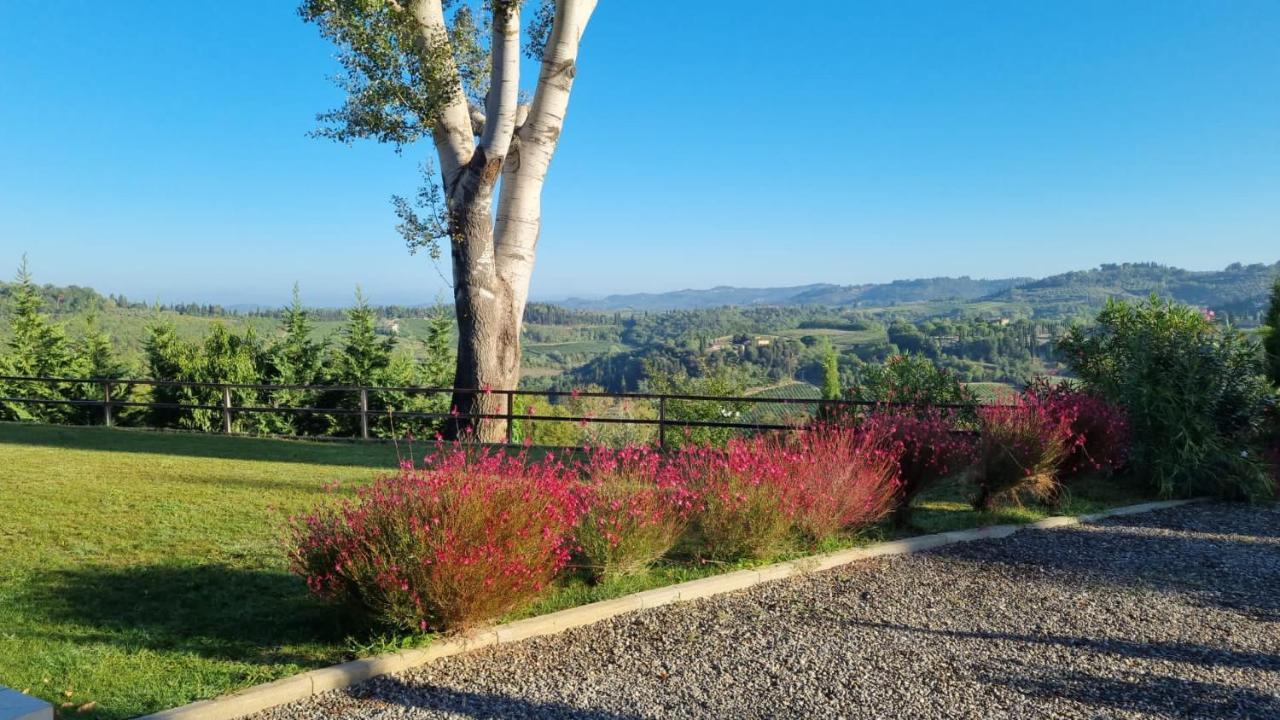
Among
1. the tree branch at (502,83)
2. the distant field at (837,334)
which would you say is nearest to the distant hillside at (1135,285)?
the distant field at (837,334)

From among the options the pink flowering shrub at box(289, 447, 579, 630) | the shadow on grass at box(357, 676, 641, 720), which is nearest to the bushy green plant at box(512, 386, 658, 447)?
the pink flowering shrub at box(289, 447, 579, 630)

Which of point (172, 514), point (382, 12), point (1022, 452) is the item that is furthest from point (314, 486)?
point (1022, 452)

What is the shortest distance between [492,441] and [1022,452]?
23.5 feet

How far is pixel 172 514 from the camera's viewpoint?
276 inches

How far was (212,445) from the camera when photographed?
1225cm

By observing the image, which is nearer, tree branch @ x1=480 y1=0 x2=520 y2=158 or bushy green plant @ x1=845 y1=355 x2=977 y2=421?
tree branch @ x1=480 y1=0 x2=520 y2=158

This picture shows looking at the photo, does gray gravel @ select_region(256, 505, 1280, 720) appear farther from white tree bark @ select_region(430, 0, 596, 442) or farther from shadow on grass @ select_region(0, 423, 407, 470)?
white tree bark @ select_region(430, 0, 596, 442)

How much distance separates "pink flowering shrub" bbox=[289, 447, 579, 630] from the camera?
4285mm

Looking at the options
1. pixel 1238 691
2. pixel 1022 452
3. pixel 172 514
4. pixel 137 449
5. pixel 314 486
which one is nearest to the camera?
pixel 1238 691

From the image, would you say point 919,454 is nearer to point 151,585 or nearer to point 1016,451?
point 1016,451

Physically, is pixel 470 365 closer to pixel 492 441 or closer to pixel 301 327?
pixel 492 441

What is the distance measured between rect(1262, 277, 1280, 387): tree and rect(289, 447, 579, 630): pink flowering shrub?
13252 millimetres

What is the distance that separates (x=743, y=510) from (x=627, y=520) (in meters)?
1.00

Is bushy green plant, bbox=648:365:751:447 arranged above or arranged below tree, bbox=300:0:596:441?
below
